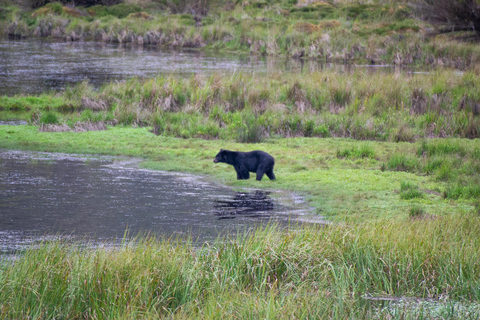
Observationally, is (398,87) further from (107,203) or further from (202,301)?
(202,301)

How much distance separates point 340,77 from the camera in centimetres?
1936

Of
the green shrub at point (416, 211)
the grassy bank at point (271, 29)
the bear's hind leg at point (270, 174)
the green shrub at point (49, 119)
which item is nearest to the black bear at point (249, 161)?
the bear's hind leg at point (270, 174)

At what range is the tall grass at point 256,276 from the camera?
5078 mm

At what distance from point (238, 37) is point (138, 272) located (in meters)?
36.2

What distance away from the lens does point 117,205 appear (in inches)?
366

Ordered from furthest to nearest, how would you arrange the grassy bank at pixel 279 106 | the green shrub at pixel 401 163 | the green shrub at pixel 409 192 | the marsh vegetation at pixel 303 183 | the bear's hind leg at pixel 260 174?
the grassy bank at pixel 279 106
the green shrub at pixel 401 163
the bear's hind leg at pixel 260 174
the green shrub at pixel 409 192
the marsh vegetation at pixel 303 183

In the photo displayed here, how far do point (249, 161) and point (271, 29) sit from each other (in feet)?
102

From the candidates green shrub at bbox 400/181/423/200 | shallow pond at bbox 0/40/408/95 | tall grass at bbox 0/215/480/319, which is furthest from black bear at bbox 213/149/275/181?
shallow pond at bbox 0/40/408/95

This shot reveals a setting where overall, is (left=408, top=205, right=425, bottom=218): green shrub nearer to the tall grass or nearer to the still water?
the still water

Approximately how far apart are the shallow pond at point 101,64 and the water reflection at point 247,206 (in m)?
11.6

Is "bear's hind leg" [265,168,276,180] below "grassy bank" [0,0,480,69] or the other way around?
below

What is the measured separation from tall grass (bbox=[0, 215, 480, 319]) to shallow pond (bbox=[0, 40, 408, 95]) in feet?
50.0

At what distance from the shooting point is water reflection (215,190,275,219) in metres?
8.92

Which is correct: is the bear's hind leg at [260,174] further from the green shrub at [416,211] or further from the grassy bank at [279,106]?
the grassy bank at [279,106]
